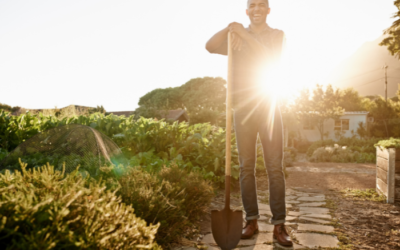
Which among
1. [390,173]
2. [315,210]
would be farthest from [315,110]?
[315,210]

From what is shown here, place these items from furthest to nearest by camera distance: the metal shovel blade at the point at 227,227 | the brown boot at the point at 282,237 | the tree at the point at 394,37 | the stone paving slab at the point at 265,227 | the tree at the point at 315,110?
the tree at the point at 315,110
the tree at the point at 394,37
the stone paving slab at the point at 265,227
the brown boot at the point at 282,237
the metal shovel blade at the point at 227,227

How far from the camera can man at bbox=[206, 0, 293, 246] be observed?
2.59m

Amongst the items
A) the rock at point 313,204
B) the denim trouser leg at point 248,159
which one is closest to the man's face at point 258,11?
the denim trouser leg at point 248,159

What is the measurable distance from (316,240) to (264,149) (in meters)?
0.89

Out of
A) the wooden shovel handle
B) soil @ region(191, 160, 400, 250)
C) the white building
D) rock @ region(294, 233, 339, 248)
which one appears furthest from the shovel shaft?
the white building

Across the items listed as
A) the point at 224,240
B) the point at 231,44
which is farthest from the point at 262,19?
the point at 224,240

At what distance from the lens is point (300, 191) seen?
17.6ft

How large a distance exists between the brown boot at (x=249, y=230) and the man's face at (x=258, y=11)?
1.79m

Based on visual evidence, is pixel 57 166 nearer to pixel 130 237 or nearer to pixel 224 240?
pixel 224 240

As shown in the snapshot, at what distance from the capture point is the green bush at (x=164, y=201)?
6.96 feet

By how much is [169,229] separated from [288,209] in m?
2.10

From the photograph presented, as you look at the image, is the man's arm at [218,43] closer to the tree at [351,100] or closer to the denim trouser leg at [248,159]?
the denim trouser leg at [248,159]

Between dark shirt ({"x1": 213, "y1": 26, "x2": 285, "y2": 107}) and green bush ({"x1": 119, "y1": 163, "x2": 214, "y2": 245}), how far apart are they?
97 cm

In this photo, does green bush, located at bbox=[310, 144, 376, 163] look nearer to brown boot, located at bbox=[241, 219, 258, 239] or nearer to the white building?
the white building
